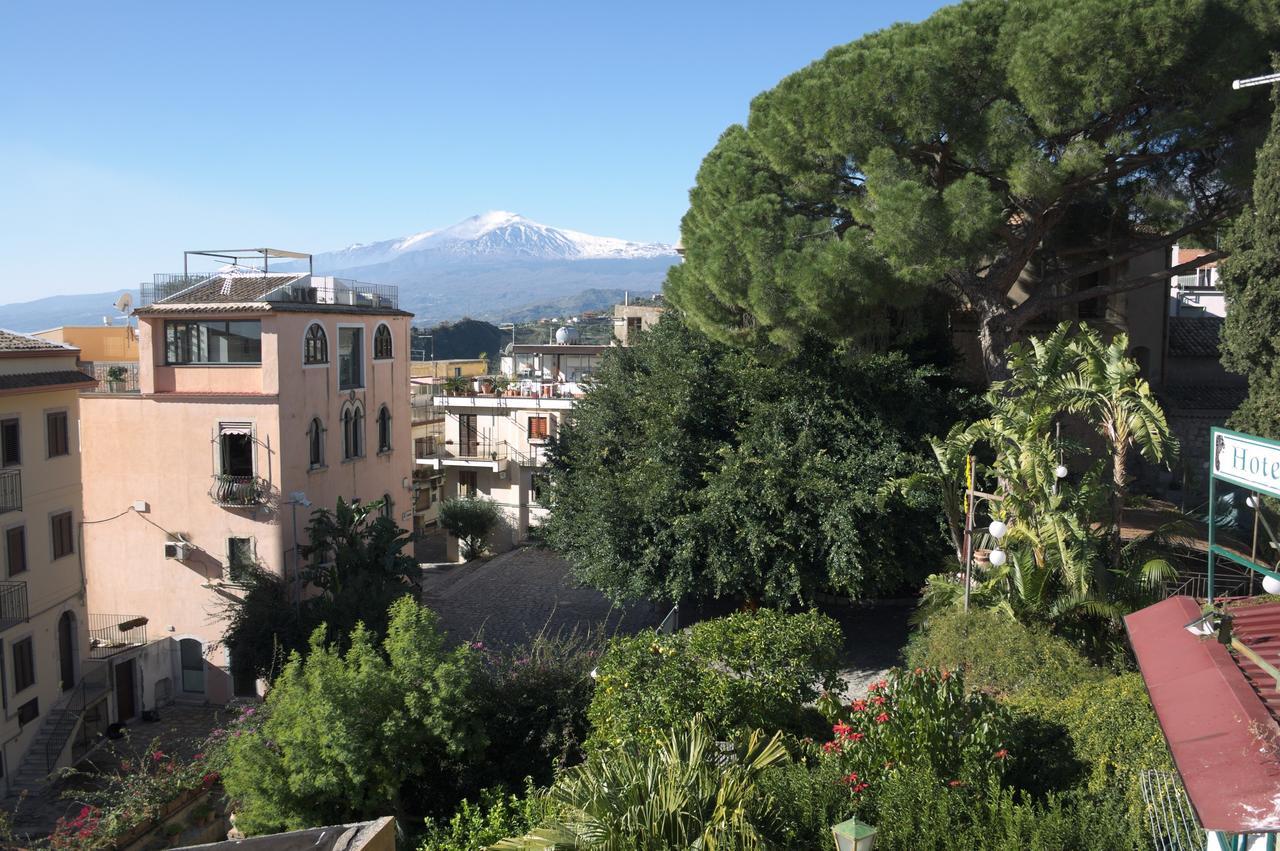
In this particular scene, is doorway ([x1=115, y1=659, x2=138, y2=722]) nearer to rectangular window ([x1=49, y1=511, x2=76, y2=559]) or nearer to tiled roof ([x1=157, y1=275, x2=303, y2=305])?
rectangular window ([x1=49, y1=511, x2=76, y2=559])

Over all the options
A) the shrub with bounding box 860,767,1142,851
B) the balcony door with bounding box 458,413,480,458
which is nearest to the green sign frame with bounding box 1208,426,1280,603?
the shrub with bounding box 860,767,1142,851

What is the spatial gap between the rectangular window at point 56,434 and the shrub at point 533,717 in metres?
13.6

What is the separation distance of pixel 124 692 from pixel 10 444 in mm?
6976

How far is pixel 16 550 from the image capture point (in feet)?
67.0

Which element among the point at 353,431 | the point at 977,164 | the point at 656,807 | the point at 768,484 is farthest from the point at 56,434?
the point at 977,164

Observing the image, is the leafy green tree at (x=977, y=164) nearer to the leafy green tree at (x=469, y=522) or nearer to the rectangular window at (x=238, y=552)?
the rectangular window at (x=238, y=552)

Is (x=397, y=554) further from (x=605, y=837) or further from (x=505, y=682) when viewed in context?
(x=605, y=837)

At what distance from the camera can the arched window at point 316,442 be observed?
85.2 ft

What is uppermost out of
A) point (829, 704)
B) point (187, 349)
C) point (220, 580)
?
point (187, 349)

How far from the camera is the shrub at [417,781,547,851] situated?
8.94 metres

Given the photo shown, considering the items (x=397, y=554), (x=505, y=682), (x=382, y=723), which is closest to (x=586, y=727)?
(x=505, y=682)

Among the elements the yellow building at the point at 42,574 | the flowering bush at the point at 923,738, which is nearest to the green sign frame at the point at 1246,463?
the flowering bush at the point at 923,738

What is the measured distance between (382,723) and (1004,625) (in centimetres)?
787

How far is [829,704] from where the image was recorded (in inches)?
407
